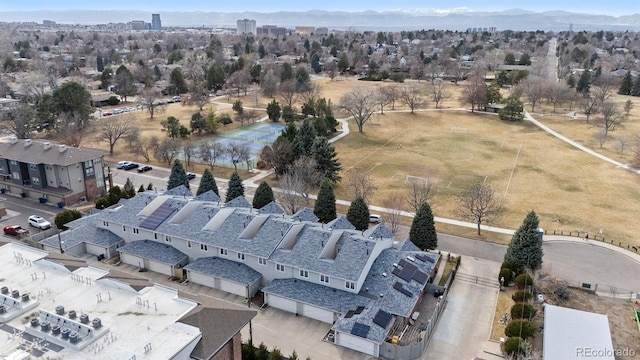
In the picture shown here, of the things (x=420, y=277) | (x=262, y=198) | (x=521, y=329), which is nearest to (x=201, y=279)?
(x=262, y=198)

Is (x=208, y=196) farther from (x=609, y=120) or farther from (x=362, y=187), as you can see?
(x=609, y=120)

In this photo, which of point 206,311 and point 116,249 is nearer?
point 206,311

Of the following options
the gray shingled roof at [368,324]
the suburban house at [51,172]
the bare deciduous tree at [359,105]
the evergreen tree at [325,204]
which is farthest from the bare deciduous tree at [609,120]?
the suburban house at [51,172]

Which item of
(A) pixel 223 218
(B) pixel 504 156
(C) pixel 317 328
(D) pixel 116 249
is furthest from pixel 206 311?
(B) pixel 504 156

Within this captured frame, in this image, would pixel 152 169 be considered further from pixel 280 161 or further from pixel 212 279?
pixel 212 279

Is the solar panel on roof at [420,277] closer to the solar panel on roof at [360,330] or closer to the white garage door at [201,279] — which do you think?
the solar panel on roof at [360,330]

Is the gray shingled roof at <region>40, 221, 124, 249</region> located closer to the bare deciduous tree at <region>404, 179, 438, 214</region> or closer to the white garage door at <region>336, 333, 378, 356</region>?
the white garage door at <region>336, 333, 378, 356</region>

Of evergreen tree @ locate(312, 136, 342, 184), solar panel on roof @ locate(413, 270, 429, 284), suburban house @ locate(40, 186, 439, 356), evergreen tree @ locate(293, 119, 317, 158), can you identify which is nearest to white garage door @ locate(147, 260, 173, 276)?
suburban house @ locate(40, 186, 439, 356)
